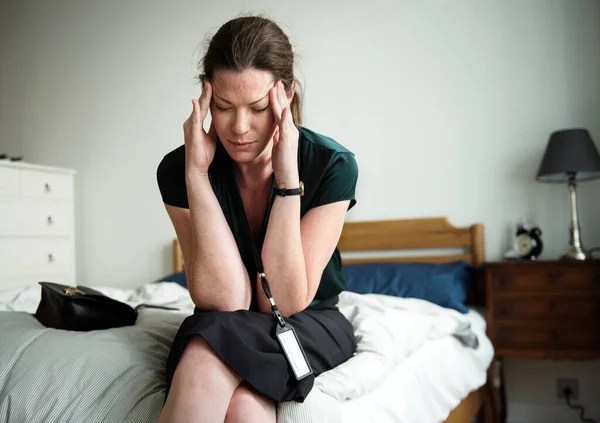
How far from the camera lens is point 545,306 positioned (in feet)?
6.98

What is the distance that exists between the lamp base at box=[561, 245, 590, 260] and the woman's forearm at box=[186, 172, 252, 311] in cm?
161

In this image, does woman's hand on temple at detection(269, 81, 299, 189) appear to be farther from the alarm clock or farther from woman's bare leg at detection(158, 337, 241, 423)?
the alarm clock

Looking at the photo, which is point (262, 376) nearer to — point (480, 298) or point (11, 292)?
point (11, 292)

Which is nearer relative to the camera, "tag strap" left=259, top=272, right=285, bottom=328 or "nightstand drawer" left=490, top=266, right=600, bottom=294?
"tag strap" left=259, top=272, right=285, bottom=328

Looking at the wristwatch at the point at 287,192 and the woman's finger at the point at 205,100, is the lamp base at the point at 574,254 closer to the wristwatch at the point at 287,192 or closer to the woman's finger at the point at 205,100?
the wristwatch at the point at 287,192

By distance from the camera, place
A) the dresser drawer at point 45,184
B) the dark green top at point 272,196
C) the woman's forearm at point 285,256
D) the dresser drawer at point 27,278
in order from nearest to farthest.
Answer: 1. the woman's forearm at point 285,256
2. the dark green top at point 272,196
3. the dresser drawer at point 27,278
4. the dresser drawer at point 45,184

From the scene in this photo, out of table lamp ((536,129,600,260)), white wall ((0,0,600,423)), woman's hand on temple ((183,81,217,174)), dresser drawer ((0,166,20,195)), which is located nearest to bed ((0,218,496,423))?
woman's hand on temple ((183,81,217,174))

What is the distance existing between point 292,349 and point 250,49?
0.56 m

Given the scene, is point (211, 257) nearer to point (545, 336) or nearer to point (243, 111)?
point (243, 111)

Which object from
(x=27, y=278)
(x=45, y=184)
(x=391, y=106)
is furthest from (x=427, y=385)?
(x=45, y=184)

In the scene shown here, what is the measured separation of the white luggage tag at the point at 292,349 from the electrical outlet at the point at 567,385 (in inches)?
74.5

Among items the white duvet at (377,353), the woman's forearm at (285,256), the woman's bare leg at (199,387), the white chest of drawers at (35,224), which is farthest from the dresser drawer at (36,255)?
the woman's bare leg at (199,387)

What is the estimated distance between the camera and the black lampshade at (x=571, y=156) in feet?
7.22

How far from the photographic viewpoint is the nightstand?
209cm
